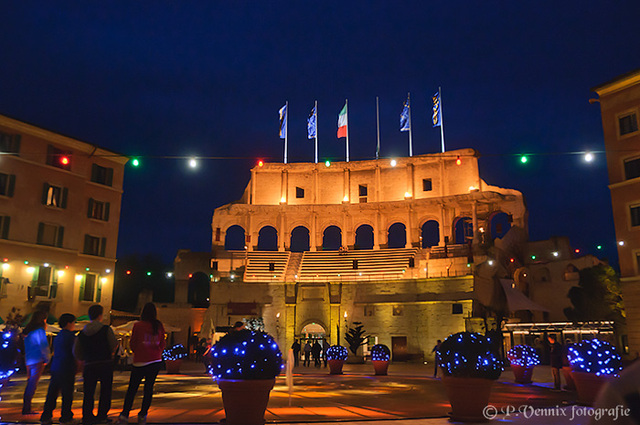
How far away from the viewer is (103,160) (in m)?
34.6

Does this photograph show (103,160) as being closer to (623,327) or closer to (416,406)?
(416,406)

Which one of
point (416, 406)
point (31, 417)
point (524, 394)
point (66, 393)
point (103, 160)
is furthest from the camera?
point (103, 160)

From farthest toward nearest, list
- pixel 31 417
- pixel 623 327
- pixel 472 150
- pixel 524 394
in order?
pixel 472 150 < pixel 623 327 < pixel 524 394 < pixel 31 417

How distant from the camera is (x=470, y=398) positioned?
8.44m

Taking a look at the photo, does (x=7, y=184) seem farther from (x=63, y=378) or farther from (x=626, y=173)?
(x=626, y=173)

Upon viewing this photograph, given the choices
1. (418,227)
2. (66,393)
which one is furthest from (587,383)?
(418,227)

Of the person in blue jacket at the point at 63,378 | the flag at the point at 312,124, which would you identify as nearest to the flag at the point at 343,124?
the flag at the point at 312,124

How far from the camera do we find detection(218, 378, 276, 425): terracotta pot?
291 inches

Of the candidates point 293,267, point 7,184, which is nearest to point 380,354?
point 7,184

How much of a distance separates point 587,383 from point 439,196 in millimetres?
38365

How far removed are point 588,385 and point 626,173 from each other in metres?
22.0

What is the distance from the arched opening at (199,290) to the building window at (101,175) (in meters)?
15.7

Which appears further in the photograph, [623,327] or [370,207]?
[370,207]

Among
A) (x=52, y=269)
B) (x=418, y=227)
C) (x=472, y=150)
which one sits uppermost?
(x=472, y=150)
